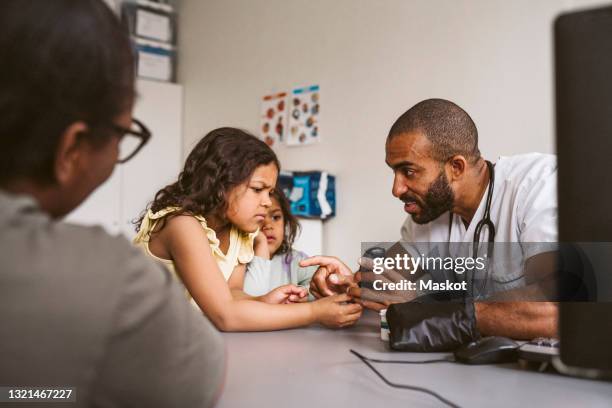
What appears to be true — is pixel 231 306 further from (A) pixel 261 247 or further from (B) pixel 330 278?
(A) pixel 261 247

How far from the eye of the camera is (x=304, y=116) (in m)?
3.08

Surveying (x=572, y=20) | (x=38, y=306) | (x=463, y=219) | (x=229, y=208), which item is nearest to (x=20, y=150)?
(x=38, y=306)

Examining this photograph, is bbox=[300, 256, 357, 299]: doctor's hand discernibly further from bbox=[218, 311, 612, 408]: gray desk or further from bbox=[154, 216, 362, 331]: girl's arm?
bbox=[218, 311, 612, 408]: gray desk

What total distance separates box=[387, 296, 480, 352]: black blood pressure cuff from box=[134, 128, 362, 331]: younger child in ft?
0.76

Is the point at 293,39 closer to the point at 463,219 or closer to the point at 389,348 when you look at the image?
the point at 463,219

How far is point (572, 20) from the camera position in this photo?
54cm

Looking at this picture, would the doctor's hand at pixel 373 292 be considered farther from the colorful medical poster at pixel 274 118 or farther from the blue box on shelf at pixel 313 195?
the colorful medical poster at pixel 274 118

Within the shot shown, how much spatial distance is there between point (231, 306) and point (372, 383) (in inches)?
19.2

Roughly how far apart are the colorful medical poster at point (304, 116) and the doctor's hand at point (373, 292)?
1881 mm

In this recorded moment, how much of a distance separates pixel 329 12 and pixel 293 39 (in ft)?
0.98

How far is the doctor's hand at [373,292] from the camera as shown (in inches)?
46.1

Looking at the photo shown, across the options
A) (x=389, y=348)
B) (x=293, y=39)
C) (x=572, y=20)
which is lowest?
(x=389, y=348)

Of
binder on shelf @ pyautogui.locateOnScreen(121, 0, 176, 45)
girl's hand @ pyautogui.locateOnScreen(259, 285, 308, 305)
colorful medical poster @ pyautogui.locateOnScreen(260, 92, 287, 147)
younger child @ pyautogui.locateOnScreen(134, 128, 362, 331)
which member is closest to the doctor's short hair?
younger child @ pyautogui.locateOnScreen(134, 128, 362, 331)

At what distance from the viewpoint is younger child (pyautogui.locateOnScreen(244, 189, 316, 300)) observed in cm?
176
